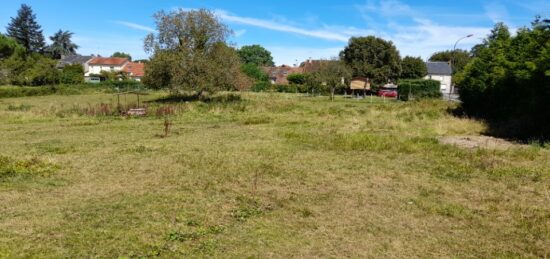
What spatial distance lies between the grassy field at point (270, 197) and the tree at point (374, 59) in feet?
156

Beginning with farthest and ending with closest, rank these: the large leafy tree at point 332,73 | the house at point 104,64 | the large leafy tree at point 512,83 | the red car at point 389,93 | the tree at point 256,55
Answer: the tree at point 256,55, the house at point 104,64, the red car at point 389,93, the large leafy tree at point 332,73, the large leafy tree at point 512,83

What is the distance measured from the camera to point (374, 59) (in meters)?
61.4

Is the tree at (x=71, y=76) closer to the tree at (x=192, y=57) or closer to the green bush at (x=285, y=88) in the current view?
the green bush at (x=285, y=88)

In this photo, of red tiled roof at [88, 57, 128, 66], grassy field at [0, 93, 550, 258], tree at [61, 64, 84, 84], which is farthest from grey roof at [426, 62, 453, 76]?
red tiled roof at [88, 57, 128, 66]

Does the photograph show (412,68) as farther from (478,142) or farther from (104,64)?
(104,64)

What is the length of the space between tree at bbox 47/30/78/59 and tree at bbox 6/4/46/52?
15.8 ft

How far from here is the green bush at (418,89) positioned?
4119 cm

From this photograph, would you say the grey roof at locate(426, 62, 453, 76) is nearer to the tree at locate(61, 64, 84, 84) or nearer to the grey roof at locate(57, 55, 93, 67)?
the tree at locate(61, 64, 84, 84)

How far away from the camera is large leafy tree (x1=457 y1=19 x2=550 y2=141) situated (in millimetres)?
15039

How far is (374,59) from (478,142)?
49.6 meters

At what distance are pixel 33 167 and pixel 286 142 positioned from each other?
728 centimetres

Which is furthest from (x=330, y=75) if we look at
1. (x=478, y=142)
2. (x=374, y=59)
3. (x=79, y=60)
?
(x=79, y=60)

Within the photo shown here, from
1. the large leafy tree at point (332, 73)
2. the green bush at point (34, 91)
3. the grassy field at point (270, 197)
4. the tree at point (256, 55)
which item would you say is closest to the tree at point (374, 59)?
the large leafy tree at point (332, 73)

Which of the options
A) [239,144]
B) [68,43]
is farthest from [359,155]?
[68,43]
